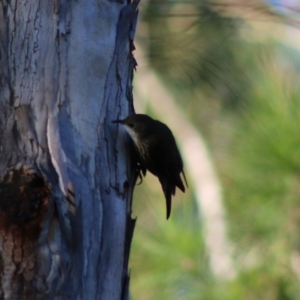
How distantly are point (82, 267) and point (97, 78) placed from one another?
0.53 metres

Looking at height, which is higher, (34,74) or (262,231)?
(262,231)

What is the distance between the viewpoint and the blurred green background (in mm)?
3736

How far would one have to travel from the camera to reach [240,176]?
14.7 ft

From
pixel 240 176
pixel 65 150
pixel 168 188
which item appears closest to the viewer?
pixel 65 150

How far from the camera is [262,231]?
14.3 feet

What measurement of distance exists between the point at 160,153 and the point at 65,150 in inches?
23.2

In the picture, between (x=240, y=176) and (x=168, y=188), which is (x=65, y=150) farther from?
(x=240, y=176)

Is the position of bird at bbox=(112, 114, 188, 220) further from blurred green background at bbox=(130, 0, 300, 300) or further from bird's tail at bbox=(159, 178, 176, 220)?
blurred green background at bbox=(130, 0, 300, 300)

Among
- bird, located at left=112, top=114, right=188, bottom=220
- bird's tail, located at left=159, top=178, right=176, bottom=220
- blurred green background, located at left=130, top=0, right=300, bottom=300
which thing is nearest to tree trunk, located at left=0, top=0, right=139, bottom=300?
bird, located at left=112, top=114, right=188, bottom=220

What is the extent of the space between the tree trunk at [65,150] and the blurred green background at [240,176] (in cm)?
159

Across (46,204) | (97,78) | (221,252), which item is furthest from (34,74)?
(221,252)

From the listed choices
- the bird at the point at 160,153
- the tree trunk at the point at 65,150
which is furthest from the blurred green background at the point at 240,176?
the tree trunk at the point at 65,150

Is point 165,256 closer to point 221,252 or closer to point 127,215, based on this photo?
point 221,252

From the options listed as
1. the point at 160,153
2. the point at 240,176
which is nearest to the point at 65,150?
the point at 160,153
